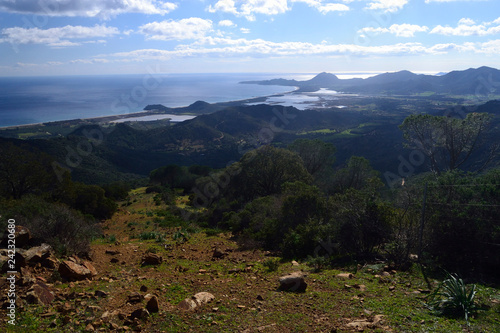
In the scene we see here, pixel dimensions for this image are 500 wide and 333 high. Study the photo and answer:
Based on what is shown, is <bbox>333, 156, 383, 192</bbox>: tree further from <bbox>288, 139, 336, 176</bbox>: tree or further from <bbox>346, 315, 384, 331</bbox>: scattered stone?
<bbox>346, 315, 384, 331</bbox>: scattered stone

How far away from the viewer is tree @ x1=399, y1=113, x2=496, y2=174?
16.6 m

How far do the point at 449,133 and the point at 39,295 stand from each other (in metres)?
19.3

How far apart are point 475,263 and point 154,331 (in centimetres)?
696

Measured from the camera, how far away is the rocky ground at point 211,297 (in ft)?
14.7

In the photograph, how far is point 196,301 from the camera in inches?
204

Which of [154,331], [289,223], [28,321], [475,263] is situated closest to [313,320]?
[154,331]

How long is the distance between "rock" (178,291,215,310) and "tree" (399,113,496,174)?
15022mm

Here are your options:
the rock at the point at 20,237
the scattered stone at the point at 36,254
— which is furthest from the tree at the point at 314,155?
the scattered stone at the point at 36,254

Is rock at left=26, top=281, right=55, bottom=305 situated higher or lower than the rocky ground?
higher

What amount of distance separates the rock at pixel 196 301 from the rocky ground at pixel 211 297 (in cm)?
2

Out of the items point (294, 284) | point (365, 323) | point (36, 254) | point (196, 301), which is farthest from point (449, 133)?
point (36, 254)

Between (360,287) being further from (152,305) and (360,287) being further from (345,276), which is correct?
(152,305)

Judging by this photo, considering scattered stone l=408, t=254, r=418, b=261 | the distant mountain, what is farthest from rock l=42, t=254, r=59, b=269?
the distant mountain

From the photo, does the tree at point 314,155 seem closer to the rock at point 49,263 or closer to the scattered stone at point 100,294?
the rock at point 49,263
